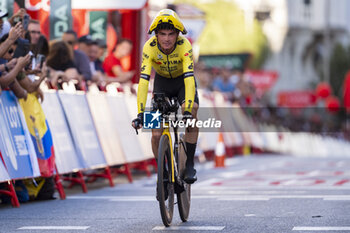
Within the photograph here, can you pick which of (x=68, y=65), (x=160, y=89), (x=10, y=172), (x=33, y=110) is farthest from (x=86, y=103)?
(x=160, y=89)

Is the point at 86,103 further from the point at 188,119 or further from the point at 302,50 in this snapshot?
the point at 302,50

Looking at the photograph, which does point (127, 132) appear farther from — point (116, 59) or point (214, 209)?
point (214, 209)

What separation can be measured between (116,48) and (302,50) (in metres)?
84.9

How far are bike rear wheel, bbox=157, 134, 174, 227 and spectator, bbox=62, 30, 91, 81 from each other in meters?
6.93

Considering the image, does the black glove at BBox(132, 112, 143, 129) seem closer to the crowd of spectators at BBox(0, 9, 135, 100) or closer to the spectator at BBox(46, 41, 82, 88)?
the crowd of spectators at BBox(0, 9, 135, 100)

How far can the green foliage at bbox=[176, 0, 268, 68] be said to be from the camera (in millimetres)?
A: 74750

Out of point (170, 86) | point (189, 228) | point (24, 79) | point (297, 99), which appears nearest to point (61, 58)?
point (24, 79)

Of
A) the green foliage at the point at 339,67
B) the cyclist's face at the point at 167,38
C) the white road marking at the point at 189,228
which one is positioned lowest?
the green foliage at the point at 339,67

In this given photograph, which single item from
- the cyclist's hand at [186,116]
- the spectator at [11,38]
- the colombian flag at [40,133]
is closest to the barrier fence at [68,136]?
the colombian flag at [40,133]

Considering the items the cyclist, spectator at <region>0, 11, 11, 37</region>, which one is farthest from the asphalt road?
spectator at <region>0, 11, 11, 37</region>

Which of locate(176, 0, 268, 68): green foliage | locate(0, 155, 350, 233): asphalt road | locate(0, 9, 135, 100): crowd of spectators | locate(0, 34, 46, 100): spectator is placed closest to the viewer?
locate(0, 155, 350, 233): asphalt road

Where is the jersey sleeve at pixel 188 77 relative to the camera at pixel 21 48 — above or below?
below

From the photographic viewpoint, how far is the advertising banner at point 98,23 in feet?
72.7

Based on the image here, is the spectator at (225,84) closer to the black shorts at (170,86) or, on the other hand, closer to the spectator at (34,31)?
the spectator at (34,31)
